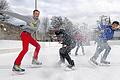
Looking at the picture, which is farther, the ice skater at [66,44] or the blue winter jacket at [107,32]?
the blue winter jacket at [107,32]

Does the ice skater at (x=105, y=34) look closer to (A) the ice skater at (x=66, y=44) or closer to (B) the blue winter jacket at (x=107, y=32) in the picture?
(B) the blue winter jacket at (x=107, y=32)

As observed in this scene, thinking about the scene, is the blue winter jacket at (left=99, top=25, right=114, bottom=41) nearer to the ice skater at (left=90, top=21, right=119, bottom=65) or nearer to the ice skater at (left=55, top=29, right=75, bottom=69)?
the ice skater at (left=90, top=21, right=119, bottom=65)

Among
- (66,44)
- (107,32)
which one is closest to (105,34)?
(107,32)

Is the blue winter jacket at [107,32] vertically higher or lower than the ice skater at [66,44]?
higher

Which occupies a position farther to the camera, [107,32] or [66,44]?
[107,32]

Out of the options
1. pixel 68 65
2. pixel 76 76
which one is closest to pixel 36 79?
pixel 76 76

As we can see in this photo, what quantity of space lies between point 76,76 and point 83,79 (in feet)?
1.28

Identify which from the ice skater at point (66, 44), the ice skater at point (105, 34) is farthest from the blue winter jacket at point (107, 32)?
→ the ice skater at point (66, 44)

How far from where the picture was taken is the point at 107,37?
23.4ft

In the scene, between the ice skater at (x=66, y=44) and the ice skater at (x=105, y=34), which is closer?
the ice skater at (x=66, y=44)

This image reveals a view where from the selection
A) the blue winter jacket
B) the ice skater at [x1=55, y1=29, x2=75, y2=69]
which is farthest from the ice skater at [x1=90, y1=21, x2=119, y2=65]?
the ice skater at [x1=55, y1=29, x2=75, y2=69]

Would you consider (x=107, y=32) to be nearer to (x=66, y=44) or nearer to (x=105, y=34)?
(x=105, y=34)

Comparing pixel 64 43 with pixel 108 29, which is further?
pixel 108 29

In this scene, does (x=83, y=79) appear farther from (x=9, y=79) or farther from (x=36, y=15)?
(x=36, y=15)
